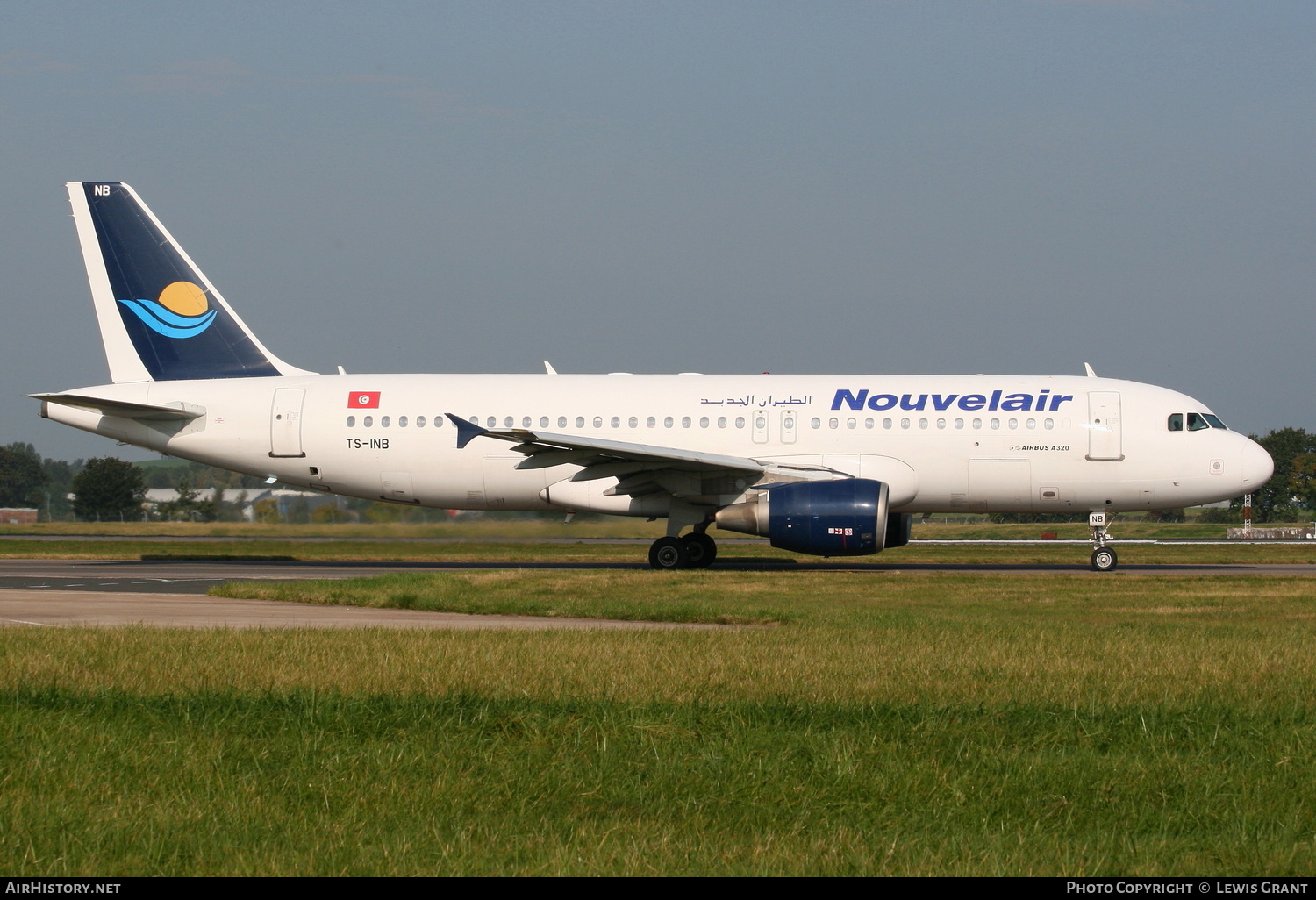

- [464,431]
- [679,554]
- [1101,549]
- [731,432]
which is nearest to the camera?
[464,431]

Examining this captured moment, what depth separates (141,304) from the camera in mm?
26297

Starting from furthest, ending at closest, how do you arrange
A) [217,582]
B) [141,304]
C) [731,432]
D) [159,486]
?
[159,486], [141,304], [731,432], [217,582]

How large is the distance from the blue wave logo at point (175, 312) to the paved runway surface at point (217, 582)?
4.99 m

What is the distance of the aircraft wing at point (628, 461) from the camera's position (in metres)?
22.4

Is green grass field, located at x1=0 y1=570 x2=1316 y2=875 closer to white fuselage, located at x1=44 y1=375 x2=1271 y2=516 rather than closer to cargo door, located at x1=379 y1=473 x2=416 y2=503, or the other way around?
white fuselage, located at x1=44 y1=375 x2=1271 y2=516

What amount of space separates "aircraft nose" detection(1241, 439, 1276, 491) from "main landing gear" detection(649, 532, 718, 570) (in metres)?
10.6

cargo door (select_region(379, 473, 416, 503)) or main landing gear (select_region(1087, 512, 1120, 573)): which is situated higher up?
cargo door (select_region(379, 473, 416, 503))

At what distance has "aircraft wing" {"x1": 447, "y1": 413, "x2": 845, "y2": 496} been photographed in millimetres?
22375

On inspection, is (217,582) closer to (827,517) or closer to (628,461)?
(628,461)

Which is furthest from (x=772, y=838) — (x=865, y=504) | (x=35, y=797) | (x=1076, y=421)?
(x=1076, y=421)

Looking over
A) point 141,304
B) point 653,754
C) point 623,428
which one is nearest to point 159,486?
point 141,304

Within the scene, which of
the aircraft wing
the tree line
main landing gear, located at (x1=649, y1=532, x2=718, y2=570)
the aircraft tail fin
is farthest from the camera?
the tree line

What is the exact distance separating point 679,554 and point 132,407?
37.0 feet

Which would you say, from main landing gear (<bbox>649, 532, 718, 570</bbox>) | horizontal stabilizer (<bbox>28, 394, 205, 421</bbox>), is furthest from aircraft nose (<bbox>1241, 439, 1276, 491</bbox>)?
horizontal stabilizer (<bbox>28, 394, 205, 421</bbox>)
